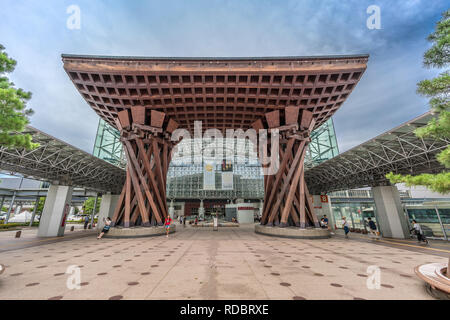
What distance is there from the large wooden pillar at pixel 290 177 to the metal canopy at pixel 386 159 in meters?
4.23

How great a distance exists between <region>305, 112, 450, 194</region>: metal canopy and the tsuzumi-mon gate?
→ 4.97 m

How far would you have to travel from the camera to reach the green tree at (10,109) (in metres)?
5.56

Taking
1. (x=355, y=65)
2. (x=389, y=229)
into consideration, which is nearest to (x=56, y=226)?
(x=355, y=65)

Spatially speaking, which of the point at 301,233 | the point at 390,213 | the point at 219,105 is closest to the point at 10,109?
A: the point at 219,105

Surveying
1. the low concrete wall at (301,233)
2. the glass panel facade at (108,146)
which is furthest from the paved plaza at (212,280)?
the glass panel facade at (108,146)

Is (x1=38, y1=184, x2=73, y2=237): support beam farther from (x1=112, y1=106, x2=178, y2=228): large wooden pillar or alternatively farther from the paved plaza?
the paved plaza

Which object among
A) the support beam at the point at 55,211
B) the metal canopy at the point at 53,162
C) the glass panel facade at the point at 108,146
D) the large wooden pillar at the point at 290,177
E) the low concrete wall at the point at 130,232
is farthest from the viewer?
the glass panel facade at the point at 108,146

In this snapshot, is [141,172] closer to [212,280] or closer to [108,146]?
[212,280]

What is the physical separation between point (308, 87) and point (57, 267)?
18257mm

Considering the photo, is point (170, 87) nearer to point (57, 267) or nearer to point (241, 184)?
point (57, 267)

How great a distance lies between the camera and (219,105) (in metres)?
17.6

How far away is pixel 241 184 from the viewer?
5412 cm

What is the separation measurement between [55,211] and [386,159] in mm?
29336

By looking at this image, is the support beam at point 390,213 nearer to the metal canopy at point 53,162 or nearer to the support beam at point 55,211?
the metal canopy at point 53,162
